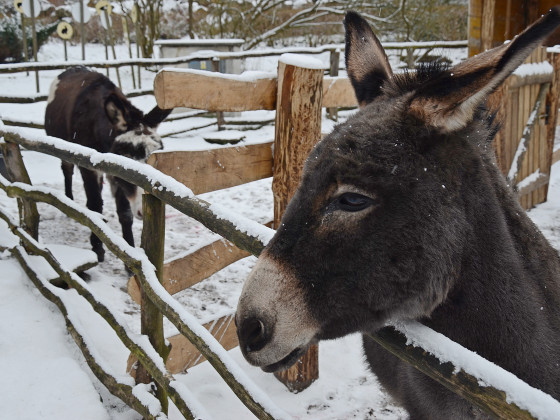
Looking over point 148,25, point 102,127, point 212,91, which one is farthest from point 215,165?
point 148,25

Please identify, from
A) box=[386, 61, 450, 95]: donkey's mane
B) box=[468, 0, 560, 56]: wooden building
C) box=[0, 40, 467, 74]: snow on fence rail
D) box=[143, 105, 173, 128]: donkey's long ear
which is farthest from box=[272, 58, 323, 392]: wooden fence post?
box=[0, 40, 467, 74]: snow on fence rail

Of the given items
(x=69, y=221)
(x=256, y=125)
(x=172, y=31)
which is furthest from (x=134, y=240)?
(x=172, y=31)

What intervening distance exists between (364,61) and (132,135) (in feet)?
12.2

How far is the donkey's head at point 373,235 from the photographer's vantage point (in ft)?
4.39

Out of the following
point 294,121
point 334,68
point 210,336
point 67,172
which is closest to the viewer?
point 210,336

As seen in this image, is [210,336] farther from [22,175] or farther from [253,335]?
[22,175]

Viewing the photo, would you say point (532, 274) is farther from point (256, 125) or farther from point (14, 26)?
point (14, 26)

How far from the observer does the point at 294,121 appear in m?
2.93

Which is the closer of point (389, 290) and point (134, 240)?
point (389, 290)

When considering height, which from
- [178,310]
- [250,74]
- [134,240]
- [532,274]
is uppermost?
[250,74]

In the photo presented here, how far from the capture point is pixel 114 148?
4.98 metres

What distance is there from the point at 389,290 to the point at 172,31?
24.8 metres

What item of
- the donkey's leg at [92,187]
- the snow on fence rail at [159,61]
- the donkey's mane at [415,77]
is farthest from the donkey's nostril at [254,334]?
the snow on fence rail at [159,61]

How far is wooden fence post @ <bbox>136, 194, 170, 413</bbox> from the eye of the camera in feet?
8.44
